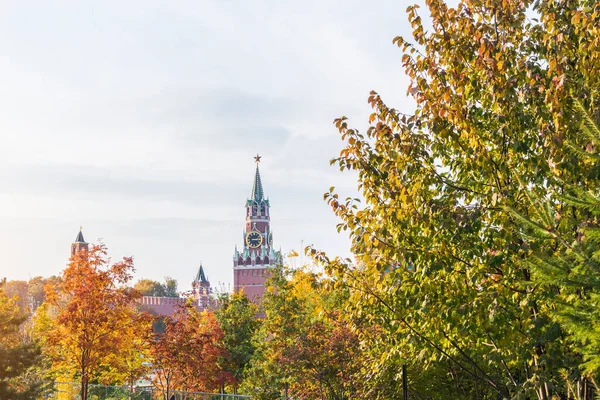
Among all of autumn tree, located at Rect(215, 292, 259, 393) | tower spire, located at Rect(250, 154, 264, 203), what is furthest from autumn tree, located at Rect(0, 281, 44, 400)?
tower spire, located at Rect(250, 154, 264, 203)

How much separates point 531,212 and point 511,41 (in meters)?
2.75

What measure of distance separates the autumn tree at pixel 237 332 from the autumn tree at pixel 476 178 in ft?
72.5

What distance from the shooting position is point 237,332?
103 feet

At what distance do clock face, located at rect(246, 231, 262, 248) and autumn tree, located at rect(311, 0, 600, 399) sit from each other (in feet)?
451

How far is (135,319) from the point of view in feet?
76.1

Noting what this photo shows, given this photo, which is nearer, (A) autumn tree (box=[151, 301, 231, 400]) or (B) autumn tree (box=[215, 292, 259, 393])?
(A) autumn tree (box=[151, 301, 231, 400])

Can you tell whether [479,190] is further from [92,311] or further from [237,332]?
[237,332]

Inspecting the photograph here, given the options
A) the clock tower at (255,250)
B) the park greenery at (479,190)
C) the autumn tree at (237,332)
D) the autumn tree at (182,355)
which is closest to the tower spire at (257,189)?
the clock tower at (255,250)

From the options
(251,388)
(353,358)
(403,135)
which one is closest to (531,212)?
(403,135)

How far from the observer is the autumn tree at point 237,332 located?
3056 centimetres

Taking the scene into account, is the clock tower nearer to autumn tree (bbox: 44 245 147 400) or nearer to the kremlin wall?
the kremlin wall

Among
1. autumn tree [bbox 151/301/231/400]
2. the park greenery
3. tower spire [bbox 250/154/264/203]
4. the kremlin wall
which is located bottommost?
autumn tree [bbox 151/301/231/400]

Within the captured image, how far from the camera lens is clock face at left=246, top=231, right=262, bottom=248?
14581 centimetres

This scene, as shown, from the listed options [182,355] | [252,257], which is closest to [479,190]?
[182,355]
